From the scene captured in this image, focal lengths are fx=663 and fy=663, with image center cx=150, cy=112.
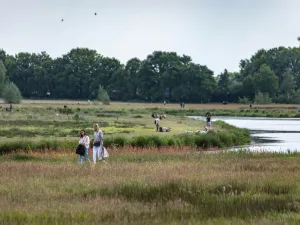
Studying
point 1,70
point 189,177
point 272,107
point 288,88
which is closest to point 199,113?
point 272,107

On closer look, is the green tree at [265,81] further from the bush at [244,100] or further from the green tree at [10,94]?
the green tree at [10,94]

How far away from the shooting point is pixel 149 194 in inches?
778

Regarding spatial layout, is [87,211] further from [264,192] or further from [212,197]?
[264,192]

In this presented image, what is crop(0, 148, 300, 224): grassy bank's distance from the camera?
15.7 m

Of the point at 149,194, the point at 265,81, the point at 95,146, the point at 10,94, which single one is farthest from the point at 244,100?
the point at 149,194

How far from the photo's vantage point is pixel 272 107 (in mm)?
156375

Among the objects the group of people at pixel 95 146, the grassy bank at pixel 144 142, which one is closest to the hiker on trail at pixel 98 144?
the group of people at pixel 95 146

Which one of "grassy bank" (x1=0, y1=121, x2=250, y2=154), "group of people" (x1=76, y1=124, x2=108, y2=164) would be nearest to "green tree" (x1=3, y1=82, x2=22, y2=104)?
"grassy bank" (x1=0, y1=121, x2=250, y2=154)

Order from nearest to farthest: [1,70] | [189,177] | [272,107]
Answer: [189,177]
[272,107]
[1,70]

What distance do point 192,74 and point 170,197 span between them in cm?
17480

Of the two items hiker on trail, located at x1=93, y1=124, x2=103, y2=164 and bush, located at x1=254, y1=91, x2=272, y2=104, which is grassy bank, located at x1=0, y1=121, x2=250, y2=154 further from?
bush, located at x1=254, y1=91, x2=272, y2=104

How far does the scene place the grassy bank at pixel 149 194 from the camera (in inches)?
618

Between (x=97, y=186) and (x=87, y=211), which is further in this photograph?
(x=97, y=186)

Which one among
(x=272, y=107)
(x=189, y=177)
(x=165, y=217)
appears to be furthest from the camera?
(x=272, y=107)
